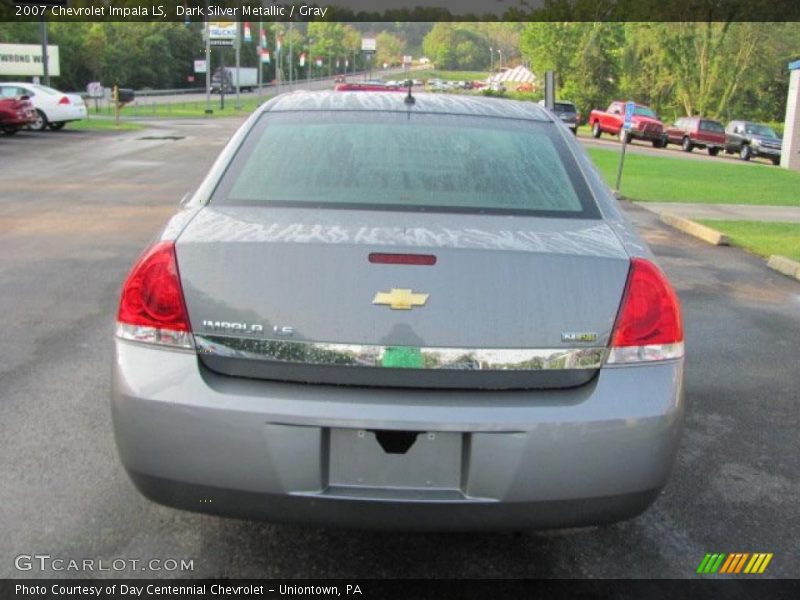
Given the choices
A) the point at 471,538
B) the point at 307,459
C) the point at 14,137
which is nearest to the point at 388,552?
the point at 471,538

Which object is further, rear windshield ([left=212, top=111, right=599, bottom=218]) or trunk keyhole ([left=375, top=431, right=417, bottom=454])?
rear windshield ([left=212, top=111, right=599, bottom=218])

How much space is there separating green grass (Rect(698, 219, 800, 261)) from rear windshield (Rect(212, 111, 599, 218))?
24.0 feet

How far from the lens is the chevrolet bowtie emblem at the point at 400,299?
256 cm

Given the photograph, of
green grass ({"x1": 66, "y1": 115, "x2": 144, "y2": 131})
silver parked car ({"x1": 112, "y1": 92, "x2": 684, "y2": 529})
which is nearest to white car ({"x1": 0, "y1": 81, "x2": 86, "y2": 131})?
green grass ({"x1": 66, "y1": 115, "x2": 144, "y2": 131})

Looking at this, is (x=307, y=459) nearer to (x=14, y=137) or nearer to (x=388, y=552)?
(x=388, y=552)

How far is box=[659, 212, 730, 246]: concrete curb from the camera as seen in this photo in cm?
1108

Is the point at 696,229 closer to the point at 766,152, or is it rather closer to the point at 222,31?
the point at 766,152

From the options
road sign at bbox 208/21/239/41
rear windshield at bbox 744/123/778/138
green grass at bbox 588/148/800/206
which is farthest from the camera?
road sign at bbox 208/21/239/41

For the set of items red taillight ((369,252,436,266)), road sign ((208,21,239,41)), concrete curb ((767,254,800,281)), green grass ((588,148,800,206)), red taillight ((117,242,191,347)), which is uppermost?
road sign ((208,21,239,41))

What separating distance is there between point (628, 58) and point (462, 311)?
62.0 metres

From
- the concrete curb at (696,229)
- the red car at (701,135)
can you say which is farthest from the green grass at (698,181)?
the red car at (701,135)

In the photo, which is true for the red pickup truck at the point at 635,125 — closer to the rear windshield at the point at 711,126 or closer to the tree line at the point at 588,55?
the rear windshield at the point at 711,126

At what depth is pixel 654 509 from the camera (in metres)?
3.58

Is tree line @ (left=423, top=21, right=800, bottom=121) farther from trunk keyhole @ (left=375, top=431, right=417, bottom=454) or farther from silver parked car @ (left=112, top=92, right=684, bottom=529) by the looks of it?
trunk keyhole @ (left=375, top=431, right=417, bottom=454)
